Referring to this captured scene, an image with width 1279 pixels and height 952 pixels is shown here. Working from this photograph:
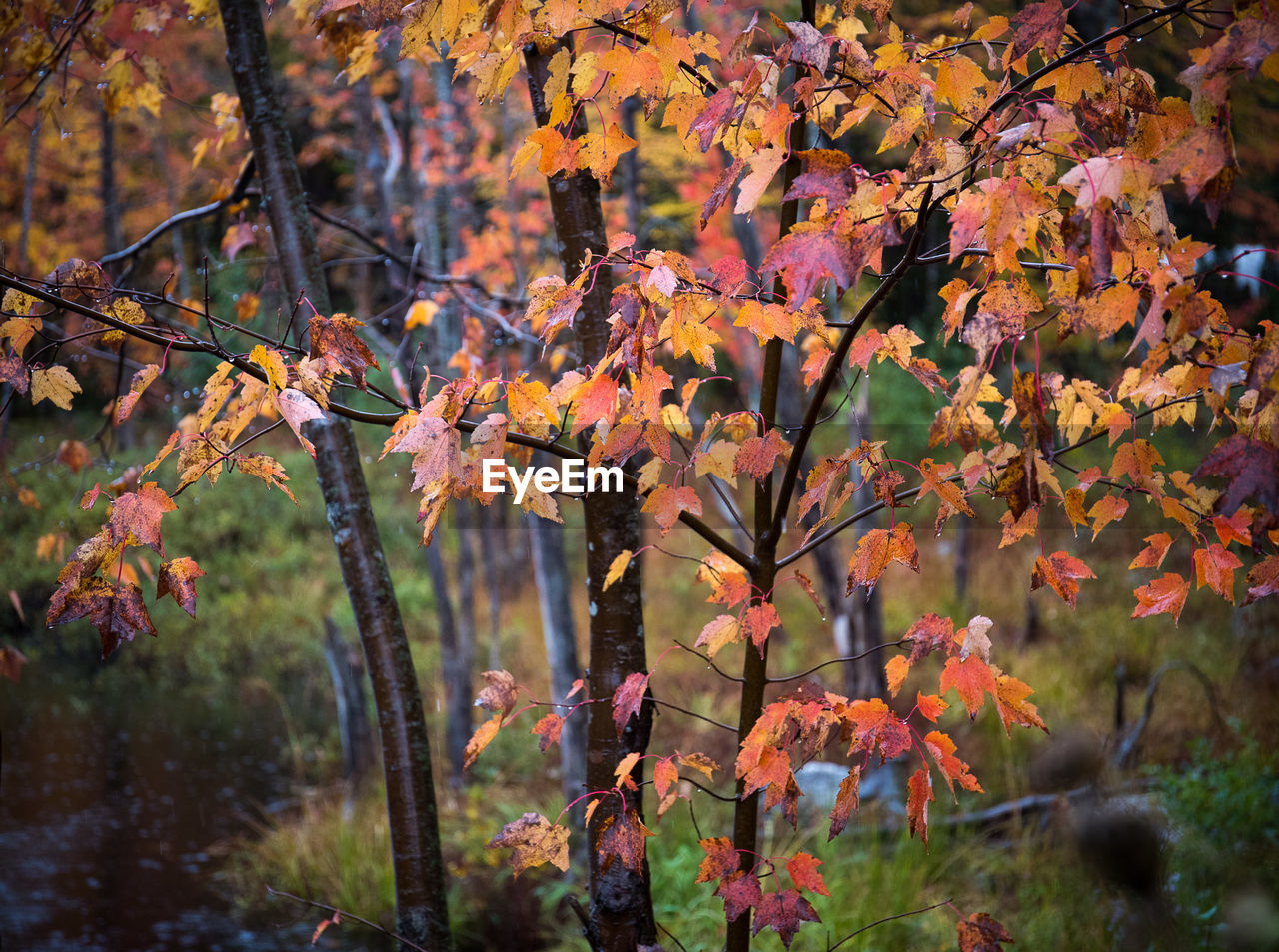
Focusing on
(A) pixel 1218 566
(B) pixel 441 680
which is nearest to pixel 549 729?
(A) pixel 1218 566

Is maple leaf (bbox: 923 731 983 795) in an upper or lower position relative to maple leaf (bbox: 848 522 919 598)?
lower

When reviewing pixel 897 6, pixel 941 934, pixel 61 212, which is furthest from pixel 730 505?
pixel 61 212

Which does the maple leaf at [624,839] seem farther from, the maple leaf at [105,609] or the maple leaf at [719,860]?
the maple leaf at [105,609]

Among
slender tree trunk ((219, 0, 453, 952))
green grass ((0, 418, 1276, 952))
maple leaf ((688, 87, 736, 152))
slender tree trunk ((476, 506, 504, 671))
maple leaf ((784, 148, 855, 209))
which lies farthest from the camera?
slender tree trunk ((476, 506, 504, 671))

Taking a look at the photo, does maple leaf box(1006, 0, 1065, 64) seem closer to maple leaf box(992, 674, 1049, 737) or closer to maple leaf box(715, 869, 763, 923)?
maple leaf box(992, 674, 1049, 737)

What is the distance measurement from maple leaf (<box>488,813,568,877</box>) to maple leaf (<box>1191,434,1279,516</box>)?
105cm

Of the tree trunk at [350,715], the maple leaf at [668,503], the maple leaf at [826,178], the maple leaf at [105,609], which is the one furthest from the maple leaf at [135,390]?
the tree trunk at [350,715]

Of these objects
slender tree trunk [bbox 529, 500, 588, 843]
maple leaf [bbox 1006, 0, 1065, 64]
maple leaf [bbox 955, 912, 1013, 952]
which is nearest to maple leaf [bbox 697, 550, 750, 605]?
maple leaf [bbox 955, 912, 1013, 952]

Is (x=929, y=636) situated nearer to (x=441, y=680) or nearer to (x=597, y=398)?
(x=597, y=398)

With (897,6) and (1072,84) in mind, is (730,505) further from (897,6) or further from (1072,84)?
(897,6)

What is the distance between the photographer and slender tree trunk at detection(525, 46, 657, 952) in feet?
5.52

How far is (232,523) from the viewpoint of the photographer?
10.6 m

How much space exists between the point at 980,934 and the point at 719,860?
443mm

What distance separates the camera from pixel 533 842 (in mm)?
1437
